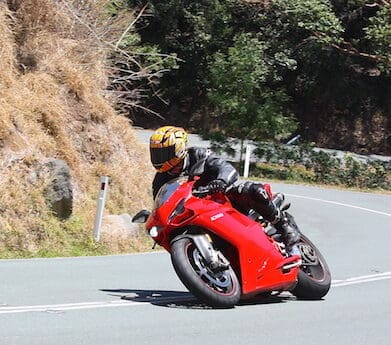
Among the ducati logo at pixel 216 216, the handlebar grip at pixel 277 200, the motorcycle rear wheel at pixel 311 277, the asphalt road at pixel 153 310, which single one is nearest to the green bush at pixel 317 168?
the asphalt road at pixel 153 310

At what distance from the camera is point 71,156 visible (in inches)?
582

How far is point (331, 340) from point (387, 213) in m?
15.5

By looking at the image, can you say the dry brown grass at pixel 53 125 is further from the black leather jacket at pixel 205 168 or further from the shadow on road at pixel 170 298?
the black leather jacket at pixel 205 168

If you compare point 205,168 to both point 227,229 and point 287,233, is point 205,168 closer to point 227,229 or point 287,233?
point 227,229

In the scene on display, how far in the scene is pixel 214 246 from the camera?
7.31 meters

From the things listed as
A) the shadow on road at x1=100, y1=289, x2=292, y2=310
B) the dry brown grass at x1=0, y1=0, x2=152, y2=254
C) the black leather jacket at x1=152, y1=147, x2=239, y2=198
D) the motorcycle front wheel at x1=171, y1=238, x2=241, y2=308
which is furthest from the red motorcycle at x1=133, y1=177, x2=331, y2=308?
the dry brown grass at x1=0, y1=0, x2=152, y2=254

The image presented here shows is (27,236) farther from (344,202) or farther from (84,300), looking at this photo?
(344,202)

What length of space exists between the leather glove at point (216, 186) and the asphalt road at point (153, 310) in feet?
A: 3.62

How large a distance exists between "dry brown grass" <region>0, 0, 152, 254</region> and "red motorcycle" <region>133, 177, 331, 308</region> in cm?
517

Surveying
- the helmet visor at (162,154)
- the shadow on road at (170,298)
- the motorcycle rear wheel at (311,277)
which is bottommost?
the shadow on road at (170,298)

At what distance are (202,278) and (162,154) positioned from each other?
1.22 m

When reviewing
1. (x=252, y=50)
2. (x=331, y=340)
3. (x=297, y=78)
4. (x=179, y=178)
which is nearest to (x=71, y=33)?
(x=179, y=178)

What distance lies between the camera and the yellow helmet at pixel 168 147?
7297mm

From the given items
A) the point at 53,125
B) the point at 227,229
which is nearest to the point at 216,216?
the point at 227,229
